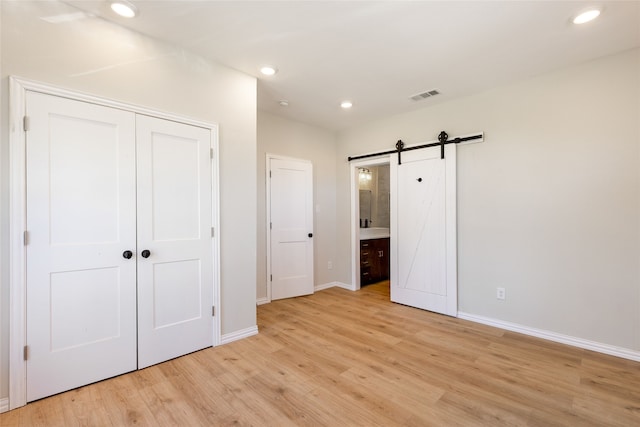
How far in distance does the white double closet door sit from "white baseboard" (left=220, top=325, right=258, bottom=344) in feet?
0.53

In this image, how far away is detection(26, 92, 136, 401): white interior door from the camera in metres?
1.89

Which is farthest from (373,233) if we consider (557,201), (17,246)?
(17,246)

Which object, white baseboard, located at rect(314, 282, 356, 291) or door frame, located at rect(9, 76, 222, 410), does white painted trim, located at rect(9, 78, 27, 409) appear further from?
white baseboard, located at rect(314, 282, 356, 291)

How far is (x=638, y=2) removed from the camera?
1.97 meters

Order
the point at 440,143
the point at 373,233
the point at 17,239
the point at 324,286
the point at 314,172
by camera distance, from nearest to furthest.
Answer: the point at 17,239, the point at 440,143, the point at 314,172, the point at 324,286, the point at 373,233

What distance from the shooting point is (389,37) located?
2.37 metres

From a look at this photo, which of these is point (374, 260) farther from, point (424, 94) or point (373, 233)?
point (424, 94)

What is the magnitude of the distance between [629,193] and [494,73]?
5.26ft

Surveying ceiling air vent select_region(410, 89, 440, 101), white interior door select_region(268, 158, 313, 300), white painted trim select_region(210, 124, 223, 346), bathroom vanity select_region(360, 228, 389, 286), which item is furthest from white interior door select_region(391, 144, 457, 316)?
white painted trim select_region(210, 124, 223, 346)

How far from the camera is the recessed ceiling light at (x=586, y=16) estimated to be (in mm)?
2047

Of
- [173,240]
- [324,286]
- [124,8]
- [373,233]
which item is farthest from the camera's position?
[373,233]

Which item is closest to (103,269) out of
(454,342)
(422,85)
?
(454,342)

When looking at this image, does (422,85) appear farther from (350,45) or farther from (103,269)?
(103,269)

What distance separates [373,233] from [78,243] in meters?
4.37
